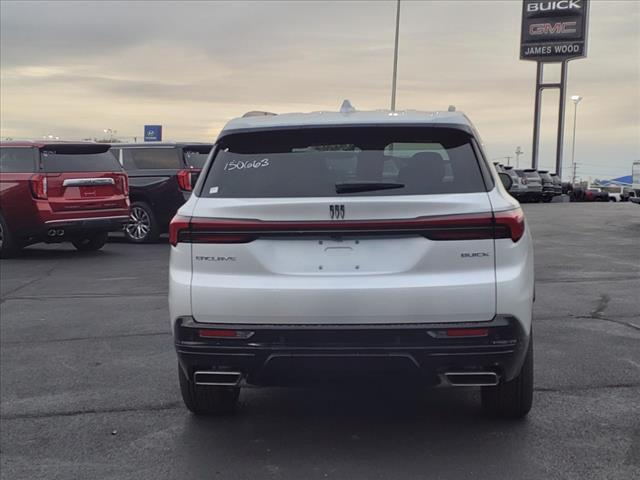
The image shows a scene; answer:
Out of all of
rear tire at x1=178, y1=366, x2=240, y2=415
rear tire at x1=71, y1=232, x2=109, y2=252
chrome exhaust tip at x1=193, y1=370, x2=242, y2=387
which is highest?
chrome exhaust tip at x1=193, y1=370, x2=242, y2=387

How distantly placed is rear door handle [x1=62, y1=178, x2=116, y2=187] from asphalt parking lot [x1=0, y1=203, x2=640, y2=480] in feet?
16.8

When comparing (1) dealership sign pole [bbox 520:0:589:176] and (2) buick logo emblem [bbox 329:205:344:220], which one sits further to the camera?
(1) dealership sign pole [bbox 520:0:589:176]

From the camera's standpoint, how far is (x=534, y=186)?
1455 inches

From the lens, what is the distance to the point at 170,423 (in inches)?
180

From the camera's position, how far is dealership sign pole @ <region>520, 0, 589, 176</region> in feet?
157

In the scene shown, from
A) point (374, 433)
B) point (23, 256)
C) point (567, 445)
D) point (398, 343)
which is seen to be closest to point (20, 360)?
point (374, 433)

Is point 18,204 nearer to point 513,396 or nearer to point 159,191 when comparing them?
point 159,191

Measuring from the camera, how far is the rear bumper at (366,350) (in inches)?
139

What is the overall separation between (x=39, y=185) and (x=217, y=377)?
9402 millimetres

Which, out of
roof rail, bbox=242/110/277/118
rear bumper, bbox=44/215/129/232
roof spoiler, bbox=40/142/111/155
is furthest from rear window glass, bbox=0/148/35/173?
roof rail, bbox=242/110/277/118

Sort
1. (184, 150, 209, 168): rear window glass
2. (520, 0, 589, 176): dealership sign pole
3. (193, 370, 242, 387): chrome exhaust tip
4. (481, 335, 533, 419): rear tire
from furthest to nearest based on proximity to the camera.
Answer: (520, 0, 589, 176): dealership sign pole → (184, 150, 209, 168): rear window glass → (481, 335, 533, 419): rear tire → (193, 370, 242, 387): chrome exhaust tip

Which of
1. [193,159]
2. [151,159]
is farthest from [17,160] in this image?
[193,159]

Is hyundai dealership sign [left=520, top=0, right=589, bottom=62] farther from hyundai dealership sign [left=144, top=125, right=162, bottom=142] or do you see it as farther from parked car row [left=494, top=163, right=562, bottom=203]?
hyundai dealership sign [left=144, top=125, right=162, bottom=142]

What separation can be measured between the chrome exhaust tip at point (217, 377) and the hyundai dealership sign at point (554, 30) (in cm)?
4834
